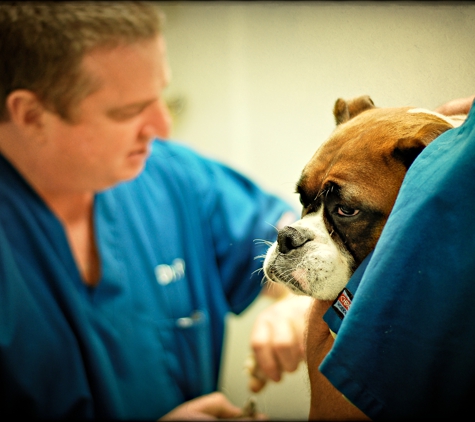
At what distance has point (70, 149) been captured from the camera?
0.71 meters

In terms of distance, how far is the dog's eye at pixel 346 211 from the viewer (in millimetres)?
361

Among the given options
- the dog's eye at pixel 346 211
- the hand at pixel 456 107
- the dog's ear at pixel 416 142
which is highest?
the hand at pixel 456 107

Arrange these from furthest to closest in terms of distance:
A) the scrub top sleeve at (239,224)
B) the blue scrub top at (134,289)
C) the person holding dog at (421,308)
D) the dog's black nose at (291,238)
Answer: the scrub top sleeve at (239,224)
the blue scrub top at (134,289)
the dog's black nose at (291,238)
the person holding dog at (421,308)

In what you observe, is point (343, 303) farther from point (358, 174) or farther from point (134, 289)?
point (134, 289)

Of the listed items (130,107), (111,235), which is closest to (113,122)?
(130,107)

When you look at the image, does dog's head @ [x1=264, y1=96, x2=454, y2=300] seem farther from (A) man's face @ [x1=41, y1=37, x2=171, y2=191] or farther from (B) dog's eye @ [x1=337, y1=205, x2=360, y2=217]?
(A) man's face @ [x1=41, y1=37, x2=171, y2=191]

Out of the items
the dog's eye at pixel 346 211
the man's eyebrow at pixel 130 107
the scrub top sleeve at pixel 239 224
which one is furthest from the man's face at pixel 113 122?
the dog's eye at pixel 346 211

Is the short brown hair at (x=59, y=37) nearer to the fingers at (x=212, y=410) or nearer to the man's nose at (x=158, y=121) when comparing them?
the man's nose at (x=158, y=121)

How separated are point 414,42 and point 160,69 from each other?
1.20 ft

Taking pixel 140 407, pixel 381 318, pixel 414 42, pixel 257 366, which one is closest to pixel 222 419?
pixel 257 366

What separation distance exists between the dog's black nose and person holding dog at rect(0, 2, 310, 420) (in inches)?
4.3

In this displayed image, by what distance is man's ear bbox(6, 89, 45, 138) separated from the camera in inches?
24.3

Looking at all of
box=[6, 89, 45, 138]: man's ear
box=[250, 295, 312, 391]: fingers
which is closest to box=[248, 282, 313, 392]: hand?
box=[250, 295, 312, 391]: fingers

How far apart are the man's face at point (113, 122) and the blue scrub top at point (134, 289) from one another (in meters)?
0.09
